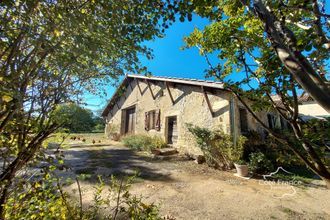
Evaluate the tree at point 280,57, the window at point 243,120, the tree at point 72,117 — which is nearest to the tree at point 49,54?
the tree at point 72,117

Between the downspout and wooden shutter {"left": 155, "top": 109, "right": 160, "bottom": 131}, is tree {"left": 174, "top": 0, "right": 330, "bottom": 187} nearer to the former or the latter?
the downspout

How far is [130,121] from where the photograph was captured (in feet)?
46.4

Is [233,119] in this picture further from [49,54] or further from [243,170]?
[49,54]

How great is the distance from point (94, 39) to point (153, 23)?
820 mm

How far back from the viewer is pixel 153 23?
204 cm

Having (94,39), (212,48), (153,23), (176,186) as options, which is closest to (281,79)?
(212,48)

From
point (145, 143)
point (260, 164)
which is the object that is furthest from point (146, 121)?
point (260, 164)

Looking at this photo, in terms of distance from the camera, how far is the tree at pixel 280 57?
101 cm

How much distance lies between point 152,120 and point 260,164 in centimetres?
668

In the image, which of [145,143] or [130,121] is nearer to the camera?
[145,143]

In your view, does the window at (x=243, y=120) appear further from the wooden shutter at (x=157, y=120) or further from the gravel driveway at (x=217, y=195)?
the wooden shutter at (x=157, y=120)

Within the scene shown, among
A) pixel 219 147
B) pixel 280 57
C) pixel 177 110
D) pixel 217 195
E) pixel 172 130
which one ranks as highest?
pixel 177 110

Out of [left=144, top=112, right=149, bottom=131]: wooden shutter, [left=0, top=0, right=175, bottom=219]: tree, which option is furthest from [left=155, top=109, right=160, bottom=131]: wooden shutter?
[left=0, top=0, right=175, bottom=219]: tree

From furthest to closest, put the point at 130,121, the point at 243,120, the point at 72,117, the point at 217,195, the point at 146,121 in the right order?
the point at 130,121 → the point at 146,121 → the point at 243,120 → the point at 217,195 → the point at 72,117
